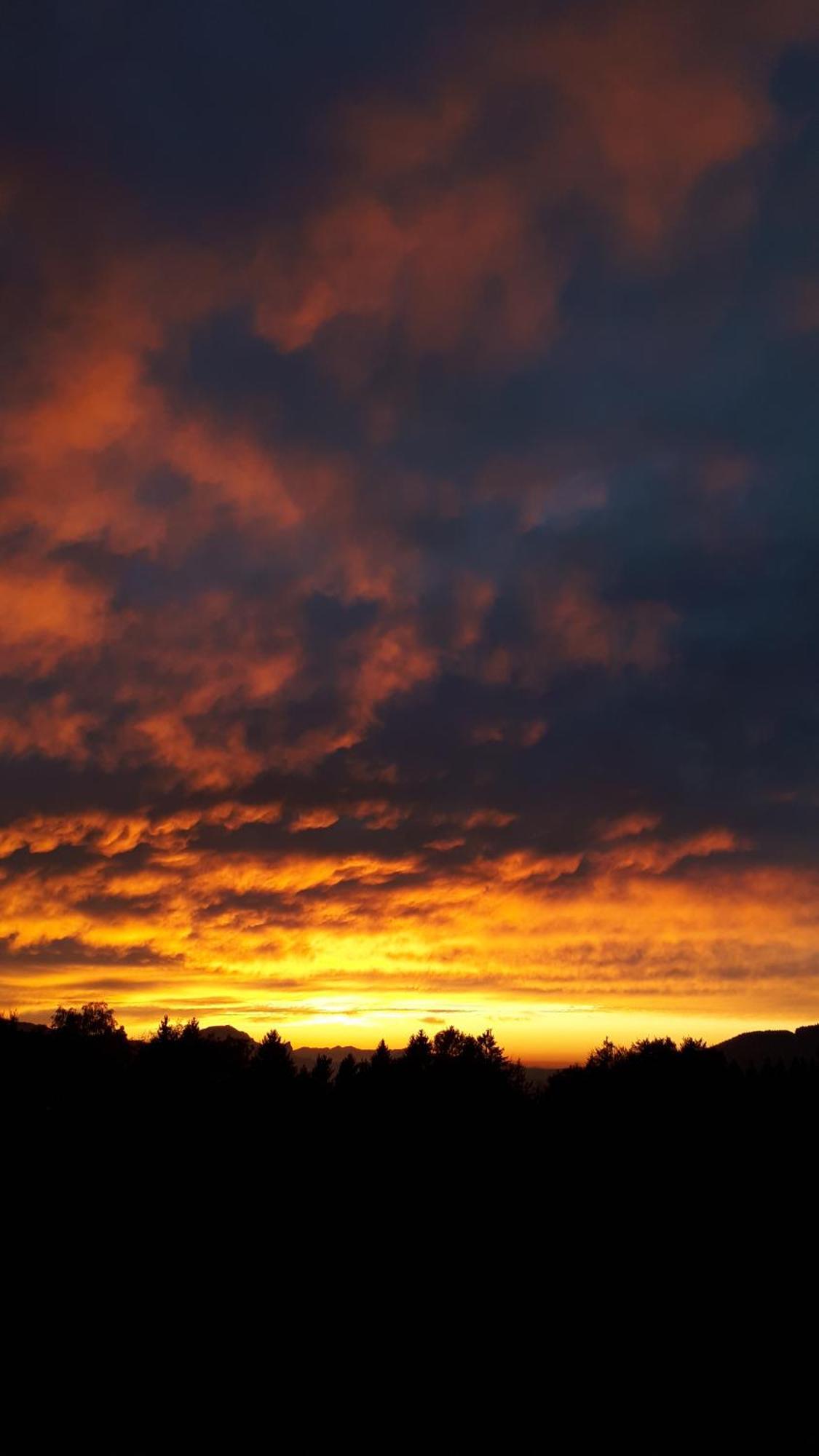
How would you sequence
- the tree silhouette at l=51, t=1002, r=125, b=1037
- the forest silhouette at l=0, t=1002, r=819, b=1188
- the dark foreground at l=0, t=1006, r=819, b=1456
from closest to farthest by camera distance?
the dark foreground at l=0, t=1006, r=819, b=1456 → the forest silhouette at l=0, t=1002, r=819, b=1188 → the tree silhouette at l=51, t=1002, r=125, b=1037

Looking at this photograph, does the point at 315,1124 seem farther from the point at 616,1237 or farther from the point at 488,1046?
the point at 488,1046

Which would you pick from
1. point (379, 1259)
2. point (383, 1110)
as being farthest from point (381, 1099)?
point (379, 1259)

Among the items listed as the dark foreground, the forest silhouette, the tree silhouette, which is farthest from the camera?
the tree silhouette

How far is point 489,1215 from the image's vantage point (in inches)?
2753

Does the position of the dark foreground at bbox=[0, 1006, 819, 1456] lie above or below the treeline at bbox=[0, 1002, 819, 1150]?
below

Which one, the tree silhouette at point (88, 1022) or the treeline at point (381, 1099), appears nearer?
the treeline at point (381, 1099)

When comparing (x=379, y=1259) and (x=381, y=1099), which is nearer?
(x=379, y=1259)

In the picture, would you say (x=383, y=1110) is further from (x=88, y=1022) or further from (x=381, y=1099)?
(x=88, y=1022)

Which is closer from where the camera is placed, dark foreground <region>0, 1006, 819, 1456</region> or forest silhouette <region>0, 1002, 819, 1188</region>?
dark foreground <region>0, 1006, 819, 1456</region>

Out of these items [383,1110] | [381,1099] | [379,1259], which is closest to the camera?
[379,1259]

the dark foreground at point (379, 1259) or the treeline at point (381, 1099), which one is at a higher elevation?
the treeline at point (381, 1099)

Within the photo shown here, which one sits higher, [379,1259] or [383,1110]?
[383,1110]

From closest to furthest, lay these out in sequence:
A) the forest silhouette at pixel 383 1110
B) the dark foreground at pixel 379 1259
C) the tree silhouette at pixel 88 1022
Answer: the dark foreground at pixel 379 1259, the forest silhouette at pixel 383 1110, the tree silhouette at pixel 88 1022

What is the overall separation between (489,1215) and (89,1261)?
24987 mm
